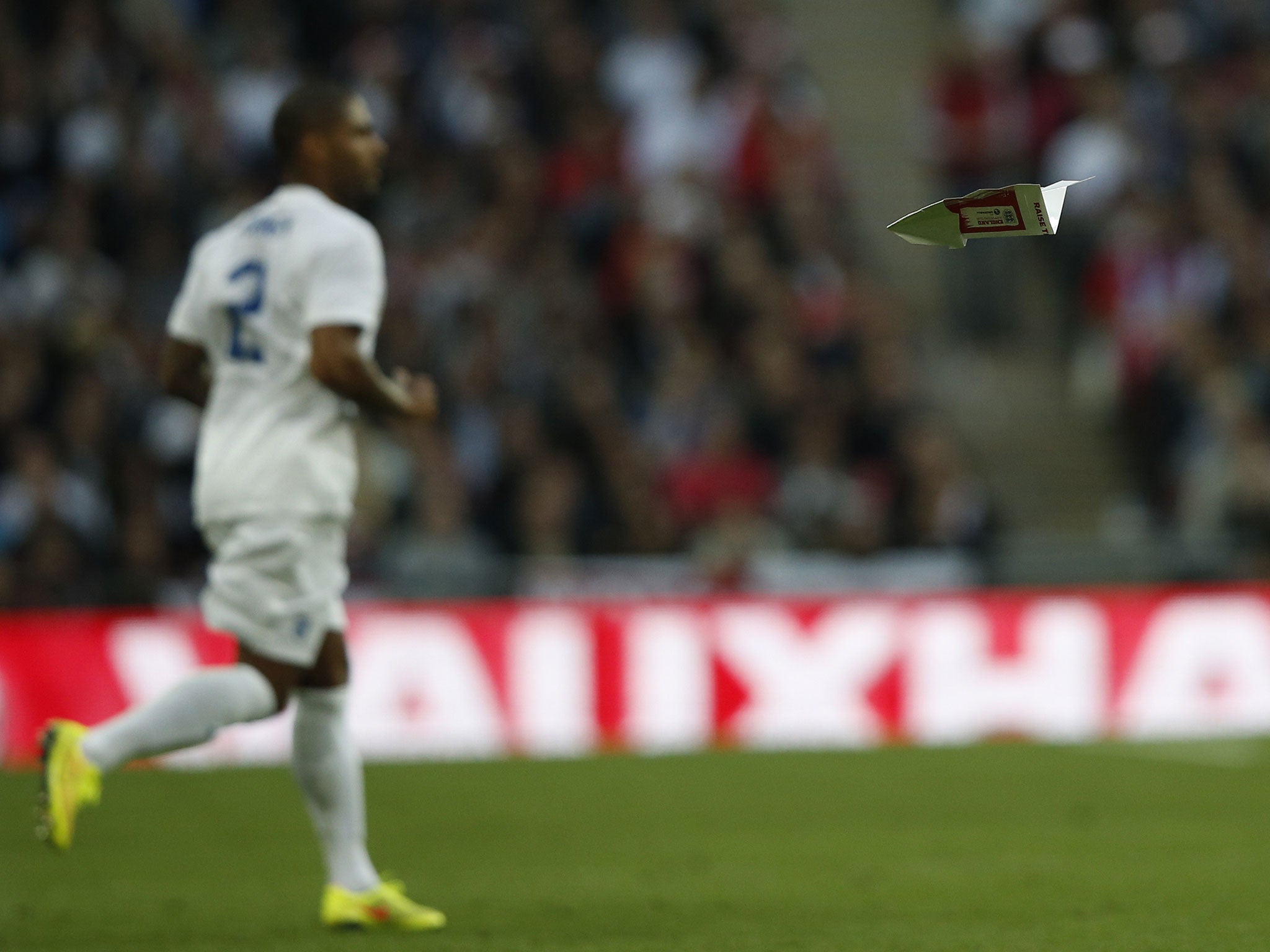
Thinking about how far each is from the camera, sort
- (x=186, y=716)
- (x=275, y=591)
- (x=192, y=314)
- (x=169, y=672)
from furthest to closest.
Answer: (x=169, y=672) → (x=192, y=314) → (x=275, y=591) → (x=186, y=716)

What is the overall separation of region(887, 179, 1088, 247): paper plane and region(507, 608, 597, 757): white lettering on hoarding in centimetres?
700

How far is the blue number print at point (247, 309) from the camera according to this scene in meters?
4.87

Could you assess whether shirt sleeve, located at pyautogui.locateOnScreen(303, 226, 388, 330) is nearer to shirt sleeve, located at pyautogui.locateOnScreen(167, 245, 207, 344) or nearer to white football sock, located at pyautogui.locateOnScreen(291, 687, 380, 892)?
shirt sleeve, located at pyautogui.locateOnScreen(167, 245, 207, 344)

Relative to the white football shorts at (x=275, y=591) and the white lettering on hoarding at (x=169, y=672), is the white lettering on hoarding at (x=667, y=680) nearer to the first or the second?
the white lettering on hoarding at (x=169, y=672)

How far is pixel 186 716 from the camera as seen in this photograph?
4.55 metres

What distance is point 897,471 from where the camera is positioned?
11875 millimetres

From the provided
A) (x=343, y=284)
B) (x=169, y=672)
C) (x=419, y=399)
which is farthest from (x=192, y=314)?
(x=169, y=672)

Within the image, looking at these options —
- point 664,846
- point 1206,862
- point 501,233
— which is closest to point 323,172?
point 664,846

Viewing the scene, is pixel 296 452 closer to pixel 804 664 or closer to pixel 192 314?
pixel 192 314

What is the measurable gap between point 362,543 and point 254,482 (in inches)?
259

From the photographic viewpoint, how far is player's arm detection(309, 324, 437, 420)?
4.64 m

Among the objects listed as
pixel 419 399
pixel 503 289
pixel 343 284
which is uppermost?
pixel 503 289

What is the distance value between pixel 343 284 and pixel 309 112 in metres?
0.49

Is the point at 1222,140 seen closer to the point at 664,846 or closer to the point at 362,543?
the point at 362,543
